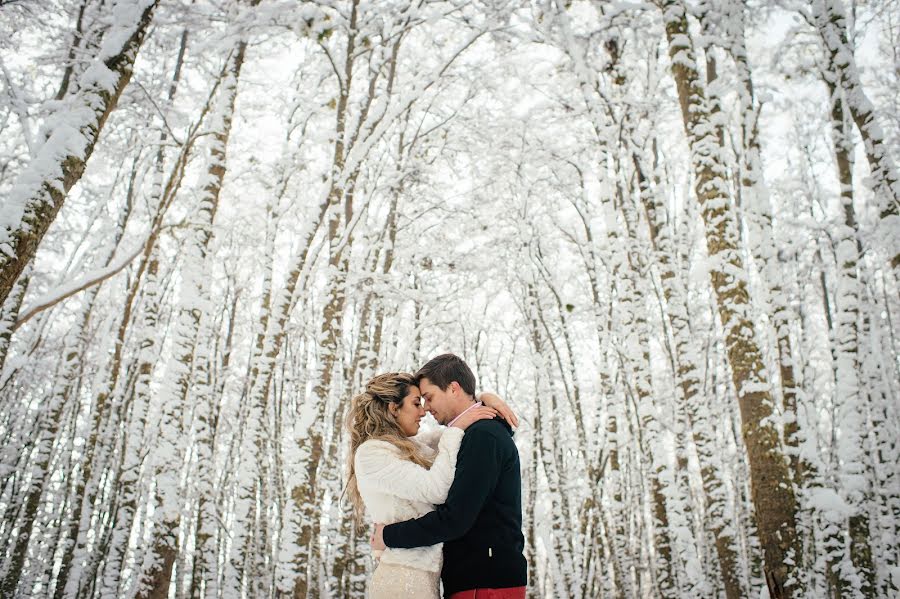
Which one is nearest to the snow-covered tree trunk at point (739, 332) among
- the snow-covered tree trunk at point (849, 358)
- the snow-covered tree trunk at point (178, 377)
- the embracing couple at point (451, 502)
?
the embracing couple at point (451, 502)

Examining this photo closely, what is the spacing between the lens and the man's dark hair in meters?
3.01

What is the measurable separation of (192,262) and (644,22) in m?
6.94

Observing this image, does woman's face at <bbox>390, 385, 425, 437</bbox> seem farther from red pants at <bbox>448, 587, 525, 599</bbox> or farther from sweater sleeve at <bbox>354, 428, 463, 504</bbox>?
red pants at <bbox>448, 587, 525, 599</bbox>

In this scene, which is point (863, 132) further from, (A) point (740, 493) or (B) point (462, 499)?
(A) point (740, 493)

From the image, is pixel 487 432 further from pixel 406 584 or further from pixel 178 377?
pixel 178 377

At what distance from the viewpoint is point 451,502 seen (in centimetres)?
251

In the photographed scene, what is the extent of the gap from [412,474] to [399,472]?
7 centimetres

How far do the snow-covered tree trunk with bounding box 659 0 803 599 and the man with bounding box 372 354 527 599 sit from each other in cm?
247

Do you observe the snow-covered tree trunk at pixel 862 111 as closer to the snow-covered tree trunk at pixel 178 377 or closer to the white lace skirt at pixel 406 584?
the white lace skirt at pixel 406 584

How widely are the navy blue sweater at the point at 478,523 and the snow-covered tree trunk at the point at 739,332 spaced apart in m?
2.47

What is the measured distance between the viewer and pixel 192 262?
22.8 ft

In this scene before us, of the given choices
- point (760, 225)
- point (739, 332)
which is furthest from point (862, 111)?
point (739, 332)

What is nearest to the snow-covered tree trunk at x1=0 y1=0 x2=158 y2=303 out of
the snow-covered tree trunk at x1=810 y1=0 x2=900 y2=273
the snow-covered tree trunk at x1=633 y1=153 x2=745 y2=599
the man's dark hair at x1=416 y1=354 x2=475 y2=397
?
the man's dark hair at x1=416 y1=354 x2=475 y2=397

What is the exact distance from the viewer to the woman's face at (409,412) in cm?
319
